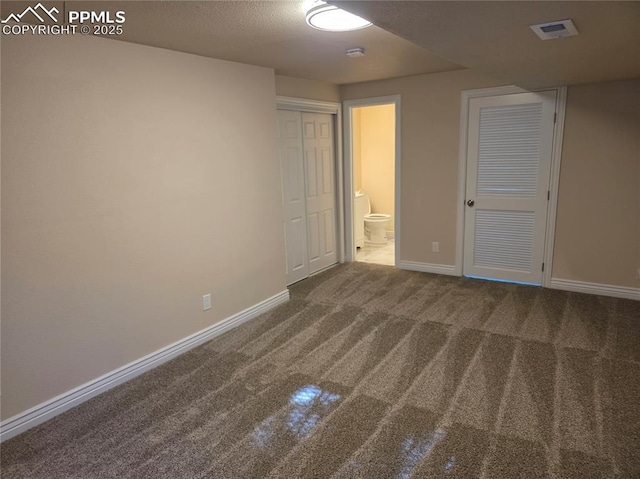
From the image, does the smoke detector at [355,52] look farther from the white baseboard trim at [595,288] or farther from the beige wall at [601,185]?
the white baseboard trim at [595,288]

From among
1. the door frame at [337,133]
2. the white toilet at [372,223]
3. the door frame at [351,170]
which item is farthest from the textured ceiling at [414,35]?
the white toilet at [372,223]

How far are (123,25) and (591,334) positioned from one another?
3.85m

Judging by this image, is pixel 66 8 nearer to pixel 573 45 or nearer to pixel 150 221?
pixel 150 221

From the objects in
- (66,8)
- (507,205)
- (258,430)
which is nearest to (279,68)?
(66,8)

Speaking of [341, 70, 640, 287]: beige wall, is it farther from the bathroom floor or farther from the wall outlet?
the wall outlet

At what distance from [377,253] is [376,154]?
5.50 feet

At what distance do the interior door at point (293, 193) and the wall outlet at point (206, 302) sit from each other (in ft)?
4.39

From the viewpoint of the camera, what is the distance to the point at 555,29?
5.91 feet

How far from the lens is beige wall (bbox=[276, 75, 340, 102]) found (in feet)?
13.8

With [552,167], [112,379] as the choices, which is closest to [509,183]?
[552,167]

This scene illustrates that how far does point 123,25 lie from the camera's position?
2301 mm

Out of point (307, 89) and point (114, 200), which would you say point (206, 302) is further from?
point (307, 89)

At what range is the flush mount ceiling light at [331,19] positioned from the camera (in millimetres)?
2128

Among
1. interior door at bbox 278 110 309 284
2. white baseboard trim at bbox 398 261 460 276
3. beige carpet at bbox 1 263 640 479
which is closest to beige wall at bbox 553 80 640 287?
beige carpet at bbox 1 263 640 479
